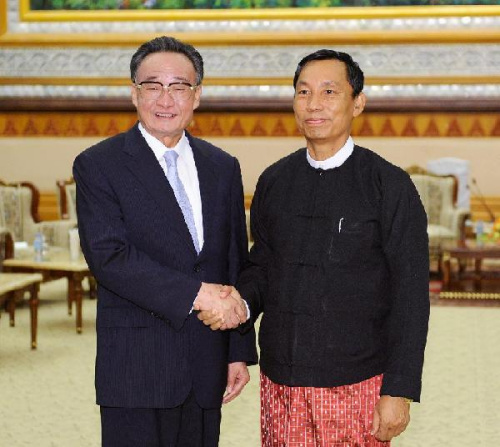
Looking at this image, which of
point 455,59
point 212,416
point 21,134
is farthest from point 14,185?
point 212,416

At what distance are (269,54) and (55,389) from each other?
707 cm

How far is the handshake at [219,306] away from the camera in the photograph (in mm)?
2619

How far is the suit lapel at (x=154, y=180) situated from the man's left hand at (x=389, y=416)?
67 cm

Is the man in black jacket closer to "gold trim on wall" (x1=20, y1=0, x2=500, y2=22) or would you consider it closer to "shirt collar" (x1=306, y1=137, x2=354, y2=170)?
"shirt collar" (x1=306, y1=137, x2=354, y2=170)

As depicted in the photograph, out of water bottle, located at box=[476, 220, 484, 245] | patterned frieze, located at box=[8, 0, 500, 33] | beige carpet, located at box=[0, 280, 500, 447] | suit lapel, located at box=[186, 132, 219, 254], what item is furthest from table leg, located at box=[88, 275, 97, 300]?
suit lapel, located at box=[186, 132, 219, 254]

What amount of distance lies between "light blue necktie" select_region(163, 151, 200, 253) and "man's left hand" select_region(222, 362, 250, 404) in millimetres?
437

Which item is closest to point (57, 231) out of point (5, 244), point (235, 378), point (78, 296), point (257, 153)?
point (5, 244)

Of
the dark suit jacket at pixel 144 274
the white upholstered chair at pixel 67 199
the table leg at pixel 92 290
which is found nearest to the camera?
the dark suit jacket at pixel 144 274

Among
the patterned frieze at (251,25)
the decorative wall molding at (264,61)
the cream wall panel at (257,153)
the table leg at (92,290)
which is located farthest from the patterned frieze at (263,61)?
the table leg at (92,290)

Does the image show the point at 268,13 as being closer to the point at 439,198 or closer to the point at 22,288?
the point at 439,198

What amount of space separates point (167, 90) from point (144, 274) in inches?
20.8

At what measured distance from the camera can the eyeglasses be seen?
2.69 metres

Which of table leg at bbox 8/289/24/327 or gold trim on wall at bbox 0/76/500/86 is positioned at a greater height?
gold trim on wall at bbox 0/76/500/86

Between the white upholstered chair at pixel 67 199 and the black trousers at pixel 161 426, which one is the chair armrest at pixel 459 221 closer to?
the white upholstered chair at pixel 67 199
